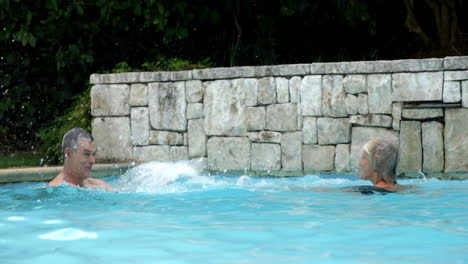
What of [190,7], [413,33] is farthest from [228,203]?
[413,33]

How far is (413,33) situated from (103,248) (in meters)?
8.66

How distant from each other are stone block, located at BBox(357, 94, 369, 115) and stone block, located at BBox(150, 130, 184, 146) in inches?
93.3

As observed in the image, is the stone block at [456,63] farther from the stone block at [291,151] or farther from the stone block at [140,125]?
the stone block at [140,125]

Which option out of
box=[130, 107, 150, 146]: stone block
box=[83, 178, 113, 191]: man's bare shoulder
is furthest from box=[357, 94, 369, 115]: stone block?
box=[83, 178, 113, 191]: man's bare shoulder

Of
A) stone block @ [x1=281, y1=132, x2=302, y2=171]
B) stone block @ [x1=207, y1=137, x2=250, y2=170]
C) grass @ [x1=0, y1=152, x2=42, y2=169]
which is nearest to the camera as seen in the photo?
stone block @ [x1=281, y1=132, x2=302, y2=171]

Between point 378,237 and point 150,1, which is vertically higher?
point 150,1

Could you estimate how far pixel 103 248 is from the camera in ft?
14.8

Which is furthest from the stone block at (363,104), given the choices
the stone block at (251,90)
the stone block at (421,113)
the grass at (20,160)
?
the grass at (20,160)

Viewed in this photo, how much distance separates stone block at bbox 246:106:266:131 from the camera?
8805mm

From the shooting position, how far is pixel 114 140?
9648 mm

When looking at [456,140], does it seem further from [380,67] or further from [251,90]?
[251,90]

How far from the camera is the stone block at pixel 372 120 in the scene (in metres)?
8.18

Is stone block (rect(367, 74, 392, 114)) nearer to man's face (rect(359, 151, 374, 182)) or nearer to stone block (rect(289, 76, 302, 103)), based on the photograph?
stone block (rect(289, 76, 302, 103))

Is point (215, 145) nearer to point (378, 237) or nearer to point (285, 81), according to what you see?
point (285, 81)
